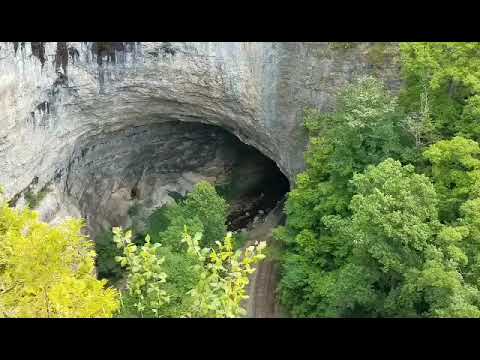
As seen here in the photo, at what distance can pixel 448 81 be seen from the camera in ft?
55.4

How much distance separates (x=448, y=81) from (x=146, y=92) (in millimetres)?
11622

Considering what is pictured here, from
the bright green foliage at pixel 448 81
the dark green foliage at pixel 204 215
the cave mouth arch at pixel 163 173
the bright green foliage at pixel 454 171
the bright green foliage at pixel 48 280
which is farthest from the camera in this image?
the cave mouth arch at pixel 163 173

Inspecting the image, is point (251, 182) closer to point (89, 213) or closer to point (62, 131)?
point (89, 213)

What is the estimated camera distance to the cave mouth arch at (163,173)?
2523 centimetres

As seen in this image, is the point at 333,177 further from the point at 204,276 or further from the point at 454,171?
the point at 204,276

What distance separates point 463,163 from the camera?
14531mm

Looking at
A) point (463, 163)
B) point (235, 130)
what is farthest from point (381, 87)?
point (235, 130)

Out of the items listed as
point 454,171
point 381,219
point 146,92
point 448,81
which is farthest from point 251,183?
point 381,219

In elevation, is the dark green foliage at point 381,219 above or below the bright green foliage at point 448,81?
below

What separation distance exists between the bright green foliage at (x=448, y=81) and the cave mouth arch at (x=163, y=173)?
11825 millimetres

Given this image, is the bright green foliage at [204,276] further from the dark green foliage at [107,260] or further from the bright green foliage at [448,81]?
the dark green foliage at [107,260]

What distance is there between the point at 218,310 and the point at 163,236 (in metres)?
12.5

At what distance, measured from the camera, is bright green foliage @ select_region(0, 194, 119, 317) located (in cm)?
1086

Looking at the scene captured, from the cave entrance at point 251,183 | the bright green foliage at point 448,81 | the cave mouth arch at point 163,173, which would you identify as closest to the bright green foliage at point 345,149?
the bright green foliage at point 448,81
